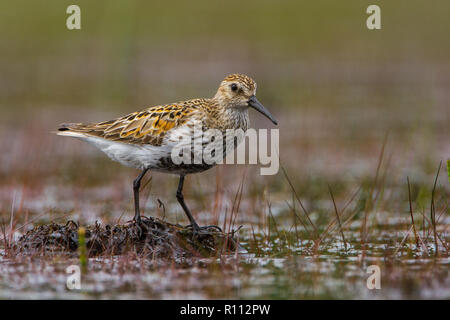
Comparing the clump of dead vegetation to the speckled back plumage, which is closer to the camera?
the clump of dead vegetation

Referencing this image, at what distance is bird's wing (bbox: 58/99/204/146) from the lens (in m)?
7.43

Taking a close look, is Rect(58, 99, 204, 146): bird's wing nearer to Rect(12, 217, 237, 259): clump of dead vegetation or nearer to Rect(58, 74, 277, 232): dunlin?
Rect(58, 74, 277, 232): dunlin

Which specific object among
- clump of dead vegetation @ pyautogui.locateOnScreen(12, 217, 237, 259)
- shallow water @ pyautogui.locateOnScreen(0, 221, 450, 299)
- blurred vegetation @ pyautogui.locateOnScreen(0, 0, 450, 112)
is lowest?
shallow water @ pyautogui.locateOnScreen(0, 221, 450, 299)

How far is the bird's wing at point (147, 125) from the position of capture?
7426 mm

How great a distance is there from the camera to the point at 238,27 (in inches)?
871

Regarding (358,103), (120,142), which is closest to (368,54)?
(358,103)

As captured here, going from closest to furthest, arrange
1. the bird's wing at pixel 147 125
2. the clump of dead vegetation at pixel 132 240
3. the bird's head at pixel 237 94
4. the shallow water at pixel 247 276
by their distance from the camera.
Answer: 1. the shallow water at pixel 247 276
2. the clump of dead vegetation at pixel 132 240
3. the bird's wing at pixel 147 125
4. the bird's head at pixel 237 94

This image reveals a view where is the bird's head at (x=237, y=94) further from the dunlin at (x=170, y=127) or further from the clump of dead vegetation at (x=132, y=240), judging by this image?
the clump of dead vegetation at (x=132, y=240)

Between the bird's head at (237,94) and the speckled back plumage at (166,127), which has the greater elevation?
the bird's head at (237,94)

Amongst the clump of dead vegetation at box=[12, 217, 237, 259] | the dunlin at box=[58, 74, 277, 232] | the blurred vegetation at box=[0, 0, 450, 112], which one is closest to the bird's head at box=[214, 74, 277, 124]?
the dunlin at box=[58, 74, 277, 232]

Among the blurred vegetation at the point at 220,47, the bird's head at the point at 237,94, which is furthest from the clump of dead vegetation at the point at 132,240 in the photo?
the blurred vegetation at the point at 220,47

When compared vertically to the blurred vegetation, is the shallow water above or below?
below

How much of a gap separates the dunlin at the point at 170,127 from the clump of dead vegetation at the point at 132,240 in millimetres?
152

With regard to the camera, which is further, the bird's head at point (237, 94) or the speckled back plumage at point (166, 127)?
the bird's head at point (237, 94)
